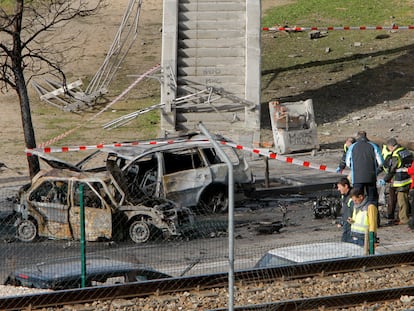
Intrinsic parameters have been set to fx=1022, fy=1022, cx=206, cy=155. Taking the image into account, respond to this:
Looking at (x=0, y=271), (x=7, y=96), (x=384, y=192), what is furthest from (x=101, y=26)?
(x=0, y=271)

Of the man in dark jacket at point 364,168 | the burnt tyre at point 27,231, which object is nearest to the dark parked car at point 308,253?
the man in dark jacket at point 364,168

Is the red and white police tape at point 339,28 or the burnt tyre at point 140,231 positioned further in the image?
the red and white police tape at point 339,28

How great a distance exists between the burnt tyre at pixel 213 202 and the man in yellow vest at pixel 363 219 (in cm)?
446

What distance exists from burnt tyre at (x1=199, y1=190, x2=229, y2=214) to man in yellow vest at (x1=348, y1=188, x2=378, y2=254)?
4457 mm

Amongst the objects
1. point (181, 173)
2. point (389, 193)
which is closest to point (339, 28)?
point (389, 193)

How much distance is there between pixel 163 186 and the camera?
17281mm

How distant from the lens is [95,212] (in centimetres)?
1589

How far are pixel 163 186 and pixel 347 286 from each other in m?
4.89

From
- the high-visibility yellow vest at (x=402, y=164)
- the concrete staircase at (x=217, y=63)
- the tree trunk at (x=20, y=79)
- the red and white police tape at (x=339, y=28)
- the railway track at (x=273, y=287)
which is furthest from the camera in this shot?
the red and white police tape at (x=339, y=28)

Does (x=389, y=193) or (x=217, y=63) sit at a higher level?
(x=217, y=63)

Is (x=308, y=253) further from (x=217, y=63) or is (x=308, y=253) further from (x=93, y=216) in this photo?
(x=217, y=63)

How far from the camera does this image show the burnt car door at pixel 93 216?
15875mm

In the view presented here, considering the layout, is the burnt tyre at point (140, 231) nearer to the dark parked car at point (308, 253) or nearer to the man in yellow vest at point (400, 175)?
the dark parked car at point (308, 253)

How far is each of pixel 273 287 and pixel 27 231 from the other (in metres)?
→ 4.82
